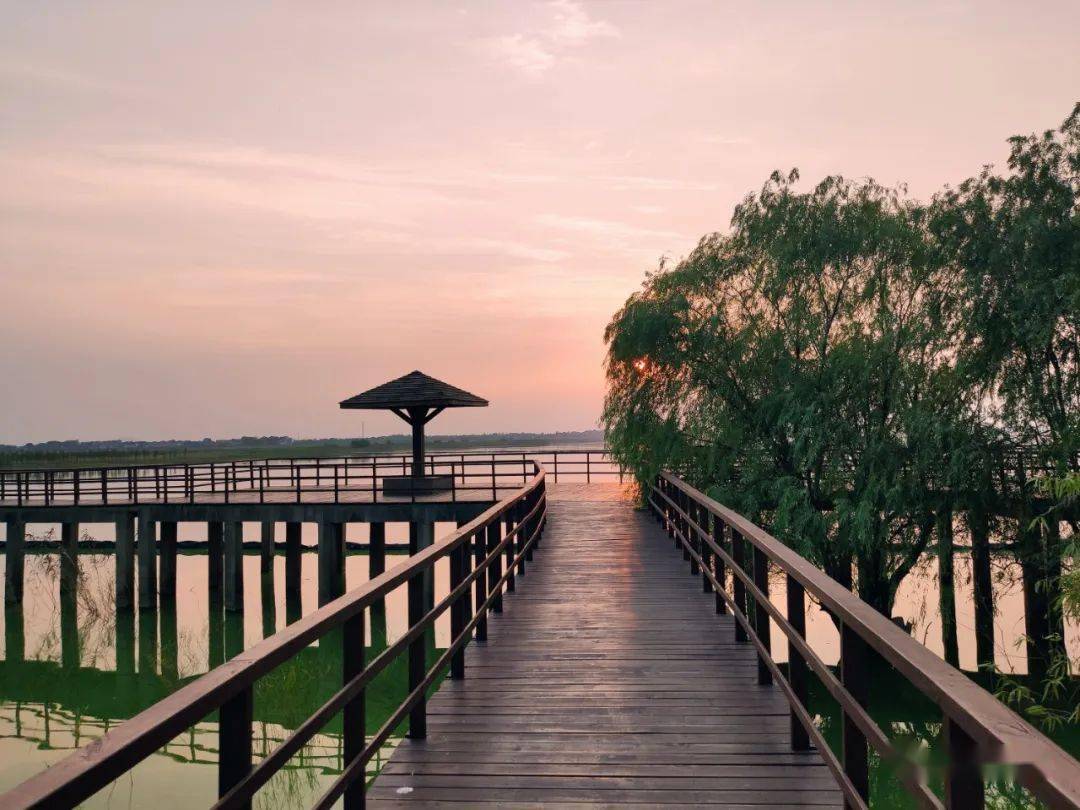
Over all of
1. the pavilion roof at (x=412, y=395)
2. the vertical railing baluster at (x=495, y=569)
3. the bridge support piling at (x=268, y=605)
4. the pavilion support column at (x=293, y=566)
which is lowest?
the bridge support piling at (x=268, y=605)

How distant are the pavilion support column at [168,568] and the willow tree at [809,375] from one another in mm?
10498

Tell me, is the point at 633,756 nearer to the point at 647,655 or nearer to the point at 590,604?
the point at 647,655

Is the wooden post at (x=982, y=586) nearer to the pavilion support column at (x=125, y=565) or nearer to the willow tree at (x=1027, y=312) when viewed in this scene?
the willow tree at (x=1027, y=312)

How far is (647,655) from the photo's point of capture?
6.43 metres

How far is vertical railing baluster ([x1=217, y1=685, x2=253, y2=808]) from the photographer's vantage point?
2.31 m

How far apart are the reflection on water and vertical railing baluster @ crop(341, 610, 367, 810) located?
211 inches

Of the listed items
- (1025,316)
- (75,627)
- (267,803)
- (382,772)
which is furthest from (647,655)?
(75,627)

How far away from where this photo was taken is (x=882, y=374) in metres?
16.7

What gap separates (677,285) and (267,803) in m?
13.3

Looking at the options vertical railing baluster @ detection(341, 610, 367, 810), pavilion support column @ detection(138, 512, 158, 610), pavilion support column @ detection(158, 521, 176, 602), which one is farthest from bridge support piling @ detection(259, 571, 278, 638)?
vertical railing baluster @ detection(341, 610, 367, 810)

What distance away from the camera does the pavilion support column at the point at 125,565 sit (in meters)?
19.7

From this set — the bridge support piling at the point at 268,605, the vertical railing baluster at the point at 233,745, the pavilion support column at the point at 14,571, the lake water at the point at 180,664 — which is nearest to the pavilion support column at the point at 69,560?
the lake water at the point at 180,664

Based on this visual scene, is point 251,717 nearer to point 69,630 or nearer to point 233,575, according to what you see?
point 69,630

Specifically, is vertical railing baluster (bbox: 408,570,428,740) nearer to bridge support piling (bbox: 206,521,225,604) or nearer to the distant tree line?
the distant tree line
